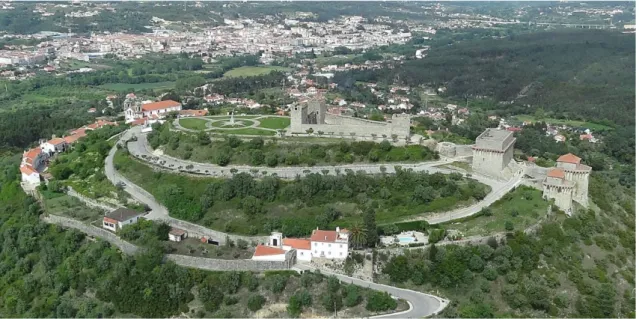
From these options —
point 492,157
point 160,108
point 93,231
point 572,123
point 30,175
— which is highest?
point 160,108

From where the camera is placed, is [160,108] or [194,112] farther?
[160,108]

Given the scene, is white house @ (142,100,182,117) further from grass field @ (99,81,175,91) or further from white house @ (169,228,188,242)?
grass field @ (99,81,175,91)

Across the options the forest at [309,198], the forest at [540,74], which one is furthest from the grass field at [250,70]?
the forest at [309,198]

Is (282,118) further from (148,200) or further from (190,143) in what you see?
(148,200)

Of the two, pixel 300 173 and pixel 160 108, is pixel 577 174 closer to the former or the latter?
pixel 300 173

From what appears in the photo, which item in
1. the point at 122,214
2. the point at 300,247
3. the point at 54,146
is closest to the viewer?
the point at 300,247

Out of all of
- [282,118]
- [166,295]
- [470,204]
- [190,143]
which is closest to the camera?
[166,295]

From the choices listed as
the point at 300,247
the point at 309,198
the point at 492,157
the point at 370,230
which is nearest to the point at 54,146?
the point at 309,198

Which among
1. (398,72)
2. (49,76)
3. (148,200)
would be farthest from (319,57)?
(148,200)
